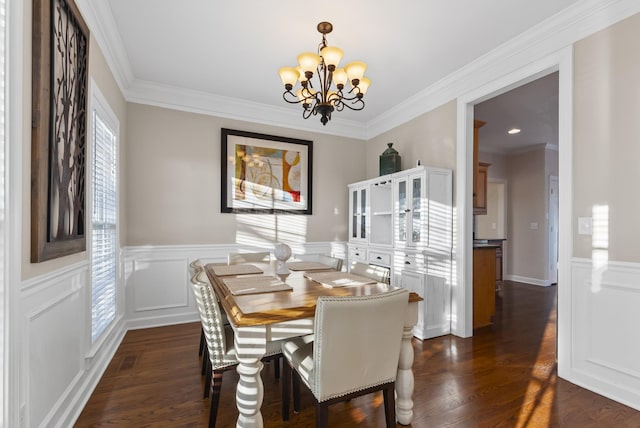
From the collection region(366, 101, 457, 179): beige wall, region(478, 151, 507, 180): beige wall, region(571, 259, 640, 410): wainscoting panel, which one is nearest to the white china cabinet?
region(366, 101, 457, 179): beige wall

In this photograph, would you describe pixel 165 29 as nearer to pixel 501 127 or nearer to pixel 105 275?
pixel 105 275

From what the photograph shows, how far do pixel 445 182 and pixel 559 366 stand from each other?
1.83 metres

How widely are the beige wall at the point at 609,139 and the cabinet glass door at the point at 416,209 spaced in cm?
128

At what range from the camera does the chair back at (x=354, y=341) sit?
1331mm

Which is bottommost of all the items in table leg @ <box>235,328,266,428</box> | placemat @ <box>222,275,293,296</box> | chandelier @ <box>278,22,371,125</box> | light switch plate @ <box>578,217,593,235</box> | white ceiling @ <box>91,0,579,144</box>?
table leg @ <box>235,328,266,428</box>

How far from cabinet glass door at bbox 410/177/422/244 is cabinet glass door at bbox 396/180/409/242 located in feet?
0.28

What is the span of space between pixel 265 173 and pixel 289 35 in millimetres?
1843

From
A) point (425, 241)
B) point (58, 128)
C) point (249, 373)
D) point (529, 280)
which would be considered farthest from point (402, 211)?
point (529, 280)

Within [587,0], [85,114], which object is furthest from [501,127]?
[85,114]

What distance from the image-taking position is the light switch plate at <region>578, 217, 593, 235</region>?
86.0 inches

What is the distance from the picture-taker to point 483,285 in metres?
3.51

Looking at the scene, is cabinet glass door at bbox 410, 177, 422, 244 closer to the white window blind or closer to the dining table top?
the dining table top

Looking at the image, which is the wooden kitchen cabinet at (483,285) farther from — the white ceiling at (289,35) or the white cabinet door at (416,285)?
the white ceiling at (289,35)

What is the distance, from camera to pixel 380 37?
259 centimetres
